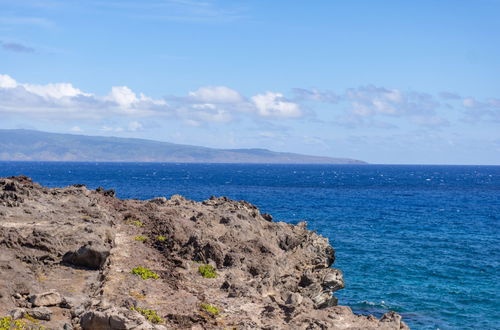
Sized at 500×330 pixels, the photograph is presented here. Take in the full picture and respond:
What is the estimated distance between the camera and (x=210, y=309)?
1000 inches

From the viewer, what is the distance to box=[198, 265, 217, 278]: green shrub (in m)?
31.6

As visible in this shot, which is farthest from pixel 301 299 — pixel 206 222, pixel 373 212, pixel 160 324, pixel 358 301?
pixel 373 212

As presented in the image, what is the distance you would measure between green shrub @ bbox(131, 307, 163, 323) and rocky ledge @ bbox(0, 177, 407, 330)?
0.05 meters

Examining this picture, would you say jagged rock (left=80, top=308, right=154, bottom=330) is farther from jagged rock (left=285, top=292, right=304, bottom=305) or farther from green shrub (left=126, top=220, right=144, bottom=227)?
green shrub (left=126, top=220, right=144, bottom=227)

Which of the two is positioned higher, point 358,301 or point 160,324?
point 160,324

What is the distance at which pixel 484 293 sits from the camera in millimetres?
48125

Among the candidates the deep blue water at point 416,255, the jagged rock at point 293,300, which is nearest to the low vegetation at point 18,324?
the jagged rock at point 293,300

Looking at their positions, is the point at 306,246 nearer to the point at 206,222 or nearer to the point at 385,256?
the point at 206,222

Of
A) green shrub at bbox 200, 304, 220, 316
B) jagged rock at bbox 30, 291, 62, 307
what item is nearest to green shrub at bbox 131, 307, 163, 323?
green shrub at bbox 200, 304, 220, 316

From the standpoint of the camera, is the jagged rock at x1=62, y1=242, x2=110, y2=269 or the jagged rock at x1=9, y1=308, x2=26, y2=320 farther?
the jagged rock at x1=62, y1=242, x2=110, y2=269

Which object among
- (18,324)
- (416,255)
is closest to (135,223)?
(18,324)

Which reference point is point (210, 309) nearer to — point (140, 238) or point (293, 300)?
point (293, 300)

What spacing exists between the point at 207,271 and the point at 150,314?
9015mm

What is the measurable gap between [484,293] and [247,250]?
22.9 m
